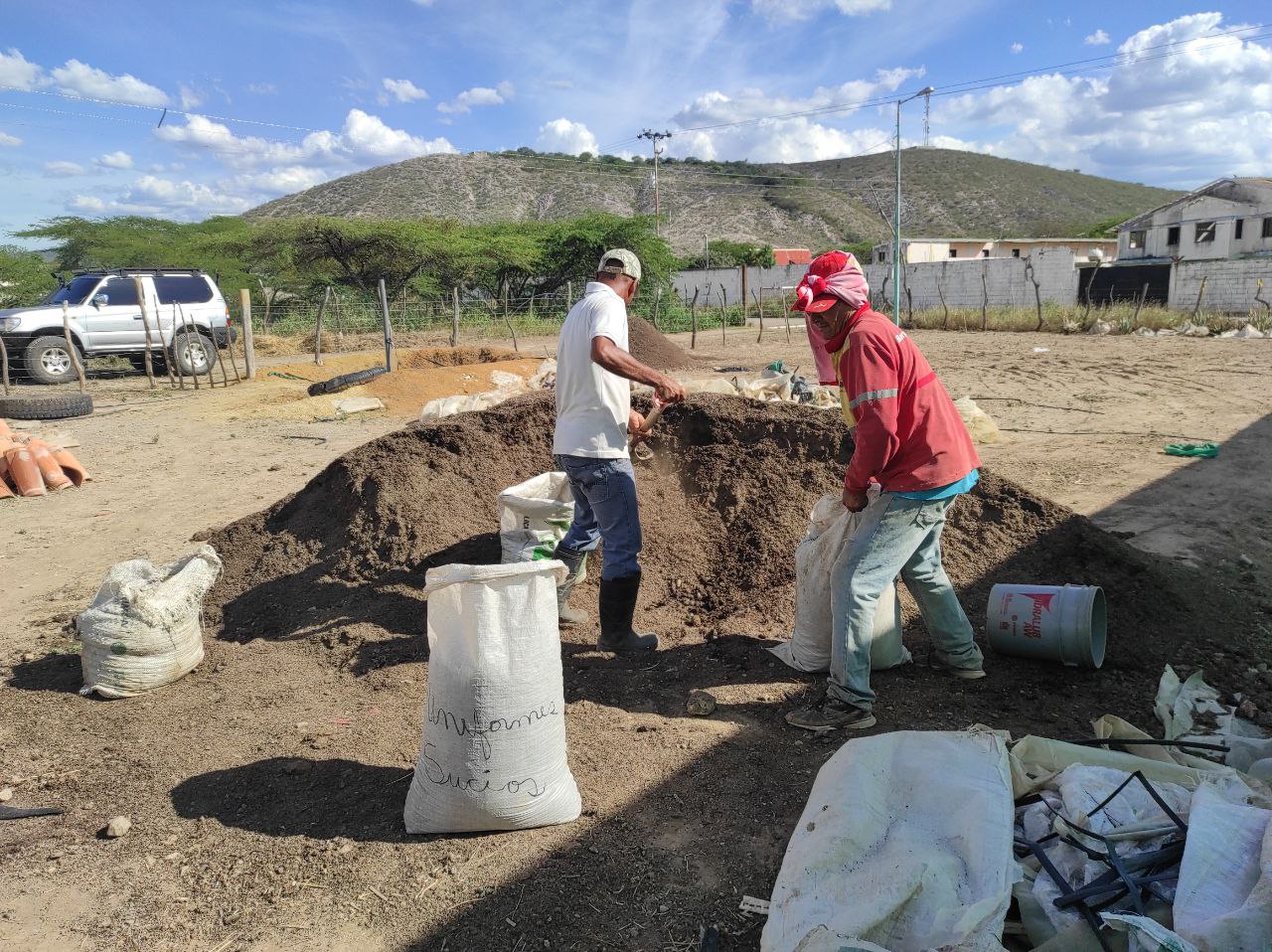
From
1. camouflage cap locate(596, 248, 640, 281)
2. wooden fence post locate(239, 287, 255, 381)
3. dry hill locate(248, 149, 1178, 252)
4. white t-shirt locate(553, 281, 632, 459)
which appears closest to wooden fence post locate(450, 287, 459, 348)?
wooden fence post locate(239, 287, 255, 381)

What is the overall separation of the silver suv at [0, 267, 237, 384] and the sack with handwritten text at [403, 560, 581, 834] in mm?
14582

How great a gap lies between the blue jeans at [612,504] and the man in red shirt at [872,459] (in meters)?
0.96

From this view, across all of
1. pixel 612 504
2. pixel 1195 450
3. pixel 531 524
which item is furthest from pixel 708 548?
pixel 1195 450

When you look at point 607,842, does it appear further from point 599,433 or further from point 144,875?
point 599,433

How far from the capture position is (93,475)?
8516 millimetres

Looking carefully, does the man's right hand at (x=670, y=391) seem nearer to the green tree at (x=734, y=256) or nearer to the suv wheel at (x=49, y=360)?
the suv wheel at (x=49, y=360)

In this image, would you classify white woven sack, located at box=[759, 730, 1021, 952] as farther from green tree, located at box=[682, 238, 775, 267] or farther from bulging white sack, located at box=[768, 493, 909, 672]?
green tree, located at box=[682, 238, 775, 267]

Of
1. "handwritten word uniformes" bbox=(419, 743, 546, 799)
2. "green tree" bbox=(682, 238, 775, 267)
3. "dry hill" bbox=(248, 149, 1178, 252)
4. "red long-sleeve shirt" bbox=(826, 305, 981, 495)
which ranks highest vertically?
"dry hill" bbox=(248, 149, 1178, 252)

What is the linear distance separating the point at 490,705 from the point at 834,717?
1.38 m

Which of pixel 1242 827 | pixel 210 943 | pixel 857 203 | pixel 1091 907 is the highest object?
pixel 857 203

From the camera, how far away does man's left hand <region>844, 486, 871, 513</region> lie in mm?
3158

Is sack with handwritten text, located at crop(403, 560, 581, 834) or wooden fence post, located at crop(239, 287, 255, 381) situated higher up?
wooden fence post, located at crop(239, 287, 255, 381)

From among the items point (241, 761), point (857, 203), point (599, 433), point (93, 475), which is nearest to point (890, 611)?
point (599, 433)

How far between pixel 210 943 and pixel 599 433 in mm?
2277
